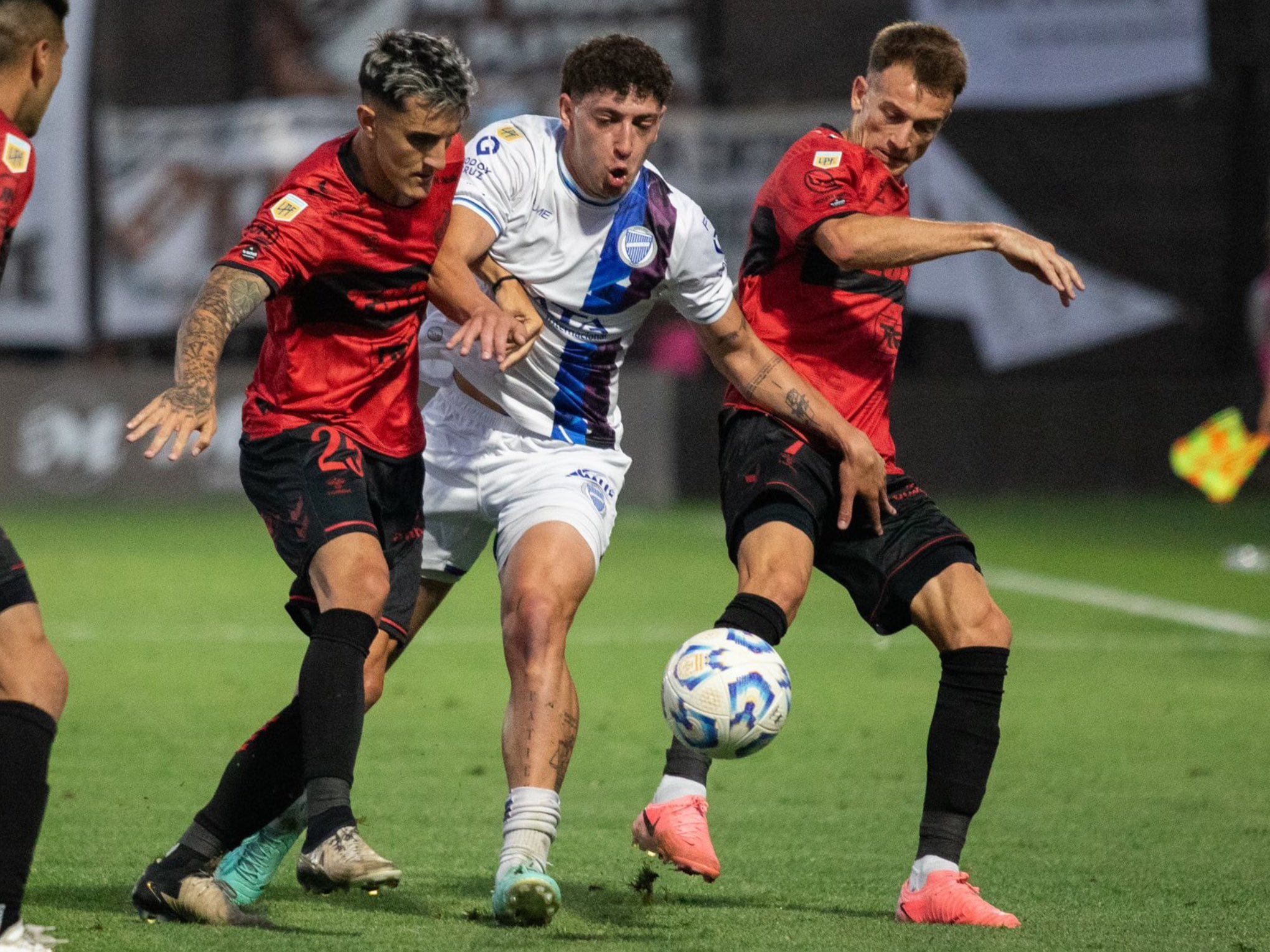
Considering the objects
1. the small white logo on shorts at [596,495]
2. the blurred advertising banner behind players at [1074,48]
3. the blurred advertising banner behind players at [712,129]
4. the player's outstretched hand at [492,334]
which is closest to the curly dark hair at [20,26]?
the player's outstretched hand at [492,334]

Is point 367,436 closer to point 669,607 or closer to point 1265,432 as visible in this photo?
point 669,607

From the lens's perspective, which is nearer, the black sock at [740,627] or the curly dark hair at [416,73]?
the curly dark hair at [416,73]

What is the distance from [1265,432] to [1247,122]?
7.42 meters

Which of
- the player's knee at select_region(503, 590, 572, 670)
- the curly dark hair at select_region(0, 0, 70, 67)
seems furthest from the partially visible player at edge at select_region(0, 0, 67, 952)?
the player's knee at select_region(503, 590, 572, 670)

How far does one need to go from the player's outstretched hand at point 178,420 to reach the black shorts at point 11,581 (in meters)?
0.33

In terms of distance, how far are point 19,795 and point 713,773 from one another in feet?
10.7

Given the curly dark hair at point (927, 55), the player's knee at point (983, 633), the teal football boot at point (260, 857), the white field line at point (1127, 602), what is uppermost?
the curly dark hair at point (927, 55)

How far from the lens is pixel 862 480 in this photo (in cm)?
496

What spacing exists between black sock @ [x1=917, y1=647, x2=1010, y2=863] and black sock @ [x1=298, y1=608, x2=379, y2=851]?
1415mm

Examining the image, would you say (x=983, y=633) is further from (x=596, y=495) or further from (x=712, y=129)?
(x=712, y=129)

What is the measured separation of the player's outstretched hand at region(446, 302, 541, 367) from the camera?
14.6ft

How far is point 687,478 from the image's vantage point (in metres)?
18.0

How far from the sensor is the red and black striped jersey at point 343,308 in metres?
4.64

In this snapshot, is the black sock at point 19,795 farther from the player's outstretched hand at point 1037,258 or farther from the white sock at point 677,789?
the player's outstretched hand at point 1037,258
